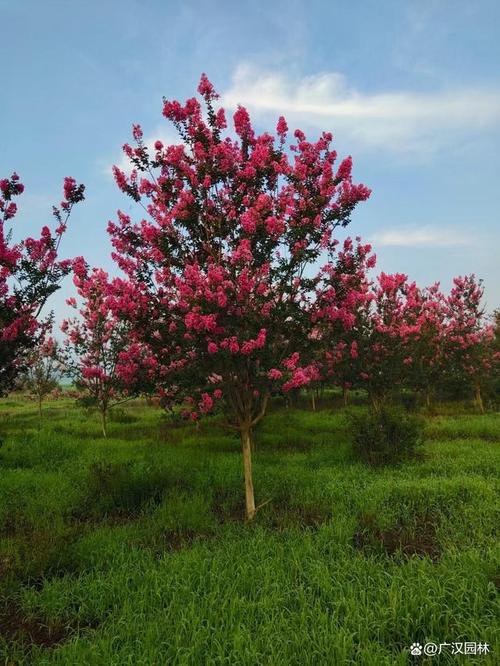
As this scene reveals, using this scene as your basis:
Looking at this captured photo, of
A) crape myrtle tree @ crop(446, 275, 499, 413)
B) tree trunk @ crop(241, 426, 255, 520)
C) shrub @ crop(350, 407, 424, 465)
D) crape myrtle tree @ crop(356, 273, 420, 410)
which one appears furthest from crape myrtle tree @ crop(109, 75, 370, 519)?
crape myrtle tree @ crop(446, 275, 499, 413)

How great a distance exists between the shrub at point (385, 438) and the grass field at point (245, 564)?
1.91 ft

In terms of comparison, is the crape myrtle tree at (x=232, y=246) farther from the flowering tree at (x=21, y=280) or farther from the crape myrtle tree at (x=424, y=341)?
the crape myrtle tree at (x=424, y=341)

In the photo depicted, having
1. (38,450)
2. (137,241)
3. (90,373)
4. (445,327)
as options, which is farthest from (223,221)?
(445,327)

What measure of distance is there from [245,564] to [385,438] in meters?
6.36

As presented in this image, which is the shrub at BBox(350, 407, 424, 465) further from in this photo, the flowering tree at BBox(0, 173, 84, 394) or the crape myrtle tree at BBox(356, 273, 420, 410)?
the flowering tree at BBox(0, 173, 84, 394)

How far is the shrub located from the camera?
1007cm

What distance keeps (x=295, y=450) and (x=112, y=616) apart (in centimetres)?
866

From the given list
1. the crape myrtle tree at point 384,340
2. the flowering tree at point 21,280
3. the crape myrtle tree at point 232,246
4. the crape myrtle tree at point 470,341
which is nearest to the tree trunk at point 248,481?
the crape myrtle tree at point 232,246

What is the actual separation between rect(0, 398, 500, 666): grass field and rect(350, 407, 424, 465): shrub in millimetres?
581

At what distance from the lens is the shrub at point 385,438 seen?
33.0ft

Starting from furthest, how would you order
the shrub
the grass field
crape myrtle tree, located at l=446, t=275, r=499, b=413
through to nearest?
crape myrtle tree, located at l=446, t=275, r=499, b=413
the shrub
the grass field

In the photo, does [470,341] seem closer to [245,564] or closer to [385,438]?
[385,438]

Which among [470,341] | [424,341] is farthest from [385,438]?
[470,341]

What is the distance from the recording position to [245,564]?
479 cm
